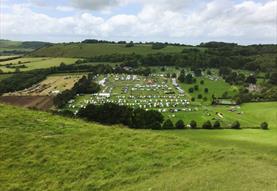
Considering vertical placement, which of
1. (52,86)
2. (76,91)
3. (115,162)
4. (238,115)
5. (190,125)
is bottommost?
(238,115)

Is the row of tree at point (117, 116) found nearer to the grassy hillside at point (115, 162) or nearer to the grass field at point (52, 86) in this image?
the grassy hillside at point (115, 162)

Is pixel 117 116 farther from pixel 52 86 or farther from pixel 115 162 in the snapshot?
pixel 52 86

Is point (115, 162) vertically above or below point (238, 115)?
above

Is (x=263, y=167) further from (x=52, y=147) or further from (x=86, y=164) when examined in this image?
Result: (x=52, y=147)

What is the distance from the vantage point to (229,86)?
185 metres

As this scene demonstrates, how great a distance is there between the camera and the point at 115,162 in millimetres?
21516

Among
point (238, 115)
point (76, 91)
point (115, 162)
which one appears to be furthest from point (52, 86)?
point (115, 162)

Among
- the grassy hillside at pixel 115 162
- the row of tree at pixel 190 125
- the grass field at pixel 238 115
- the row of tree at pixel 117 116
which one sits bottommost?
the grass field at pixel 238 115

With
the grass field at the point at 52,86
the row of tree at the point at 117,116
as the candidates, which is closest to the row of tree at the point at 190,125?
the row of tree at the point at 117,116

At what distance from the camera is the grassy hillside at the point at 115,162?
18.2m

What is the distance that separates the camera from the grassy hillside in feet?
59.7

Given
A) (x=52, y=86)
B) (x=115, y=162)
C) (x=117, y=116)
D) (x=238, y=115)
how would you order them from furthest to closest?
(x=52, y=86)
(x=238, y=115)
(x=117, y=116)
(x=115, y=162)

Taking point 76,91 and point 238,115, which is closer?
point 238,115

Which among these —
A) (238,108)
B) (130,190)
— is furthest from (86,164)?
(238,108)
